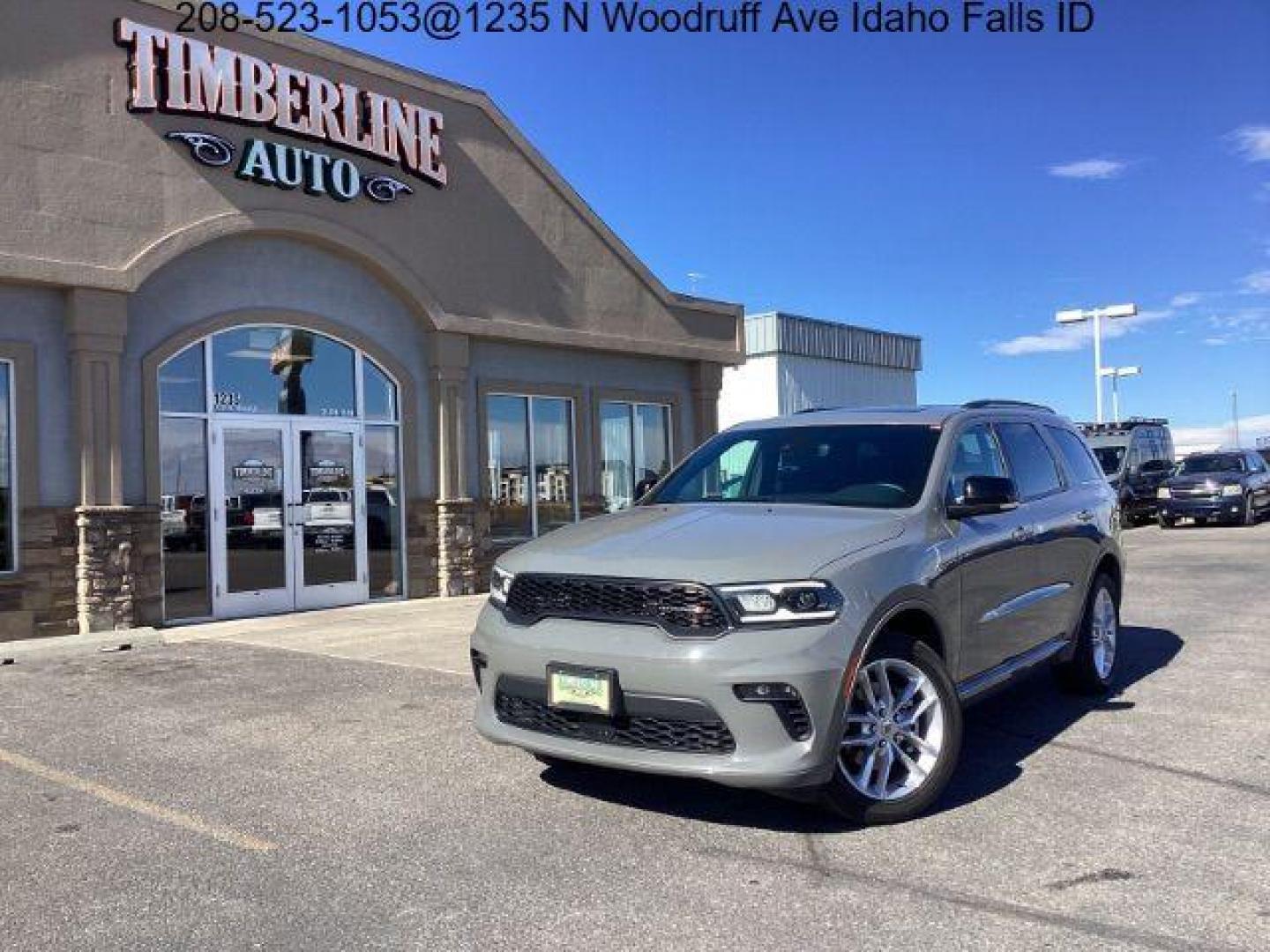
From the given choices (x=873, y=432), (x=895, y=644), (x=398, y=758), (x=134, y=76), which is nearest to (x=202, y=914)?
(x=398, y=758)

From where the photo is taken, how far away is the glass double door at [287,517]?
1162cm

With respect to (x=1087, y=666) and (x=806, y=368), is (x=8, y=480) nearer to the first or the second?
(x=1087, y=666)

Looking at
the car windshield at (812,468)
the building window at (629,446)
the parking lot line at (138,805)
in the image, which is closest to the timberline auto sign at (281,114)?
the building window at (629,446)

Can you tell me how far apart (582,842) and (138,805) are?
6.91ft

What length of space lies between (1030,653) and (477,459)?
9254 mm

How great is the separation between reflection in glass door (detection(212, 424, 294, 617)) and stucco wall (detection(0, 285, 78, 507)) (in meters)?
1.48

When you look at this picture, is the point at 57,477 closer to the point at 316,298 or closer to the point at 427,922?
the point at 316,298

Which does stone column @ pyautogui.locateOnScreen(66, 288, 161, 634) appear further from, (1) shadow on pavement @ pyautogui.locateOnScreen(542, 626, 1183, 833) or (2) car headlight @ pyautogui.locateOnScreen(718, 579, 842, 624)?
(2) car headlight @ pyautogui.locateOnScreen(718, 579, 842, 624)

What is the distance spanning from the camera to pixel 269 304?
12.0m

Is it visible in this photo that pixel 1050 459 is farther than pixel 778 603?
Yes

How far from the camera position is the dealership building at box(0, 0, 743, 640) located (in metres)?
10.3

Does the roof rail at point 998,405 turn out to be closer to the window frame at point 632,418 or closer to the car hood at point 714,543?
the car hood at point 714,543

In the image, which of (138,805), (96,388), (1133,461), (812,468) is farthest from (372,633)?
(1133,461)

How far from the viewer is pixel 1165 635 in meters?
9.10
